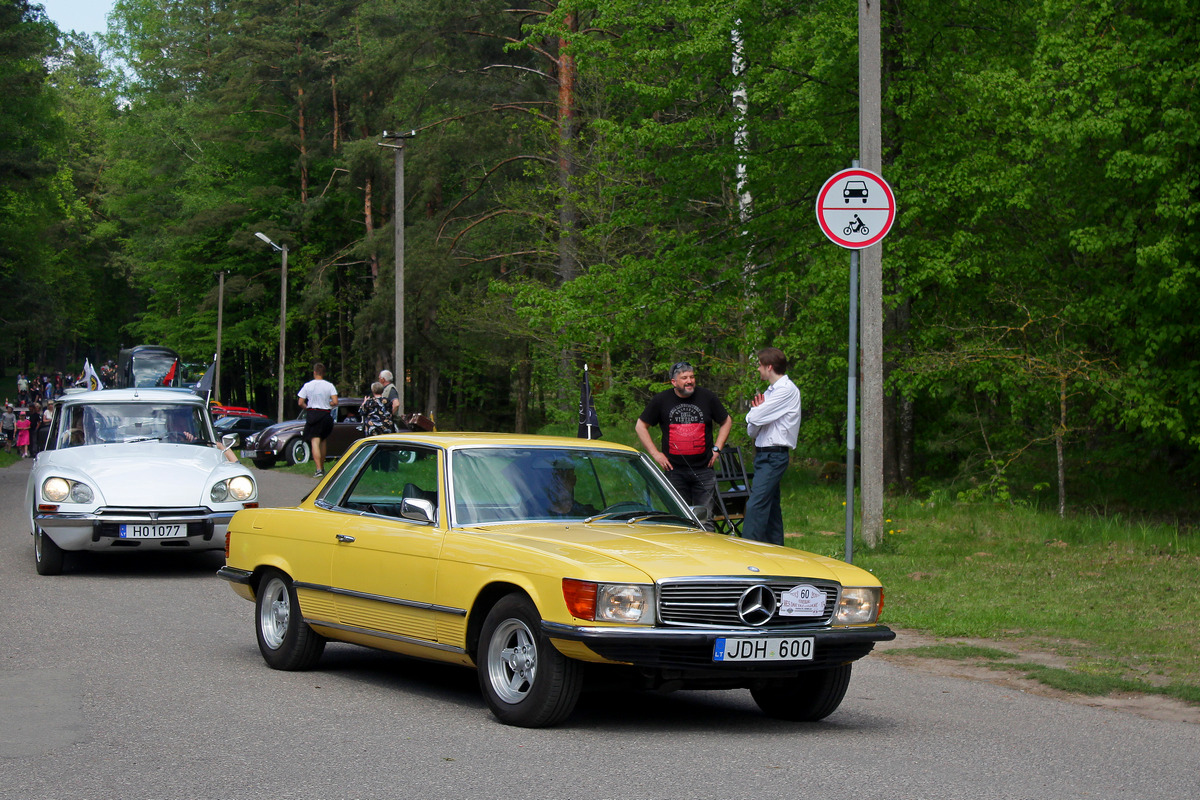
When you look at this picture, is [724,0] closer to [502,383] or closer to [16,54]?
[16,54]

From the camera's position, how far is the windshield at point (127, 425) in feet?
45.9

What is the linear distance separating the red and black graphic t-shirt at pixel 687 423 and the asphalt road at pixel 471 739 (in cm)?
358

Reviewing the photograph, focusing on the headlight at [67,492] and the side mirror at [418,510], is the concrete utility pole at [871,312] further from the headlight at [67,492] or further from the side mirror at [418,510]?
the side mirror at [418,510]

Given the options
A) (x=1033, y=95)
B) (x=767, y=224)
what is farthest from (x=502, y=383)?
(x=1033, y=95)

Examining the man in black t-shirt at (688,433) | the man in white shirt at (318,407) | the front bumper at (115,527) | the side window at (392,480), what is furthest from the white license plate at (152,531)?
the man in white shirt at (318,407)

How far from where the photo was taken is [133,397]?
14.4 m

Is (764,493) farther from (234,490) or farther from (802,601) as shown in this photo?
(802,601)

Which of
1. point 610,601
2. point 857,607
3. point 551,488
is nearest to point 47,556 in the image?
point 551,488

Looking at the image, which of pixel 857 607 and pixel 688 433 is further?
pixel 688 433

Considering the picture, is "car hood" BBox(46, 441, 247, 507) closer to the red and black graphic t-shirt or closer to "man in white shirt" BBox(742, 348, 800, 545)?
the red and black graphic t-shirt

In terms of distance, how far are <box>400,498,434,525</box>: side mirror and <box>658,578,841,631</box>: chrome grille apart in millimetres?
1542

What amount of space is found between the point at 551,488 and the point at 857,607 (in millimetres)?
1822

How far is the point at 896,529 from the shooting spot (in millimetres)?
16156

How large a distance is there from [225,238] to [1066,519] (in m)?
58.3
